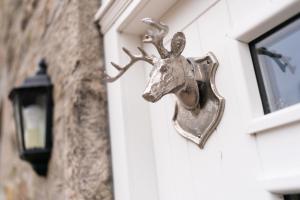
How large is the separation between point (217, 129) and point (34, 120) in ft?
2.56

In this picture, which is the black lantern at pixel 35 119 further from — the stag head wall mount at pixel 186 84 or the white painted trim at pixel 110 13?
the stag head wall mount at pixel 186 84

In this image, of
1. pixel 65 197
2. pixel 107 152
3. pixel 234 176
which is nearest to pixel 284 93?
pixel 234 176

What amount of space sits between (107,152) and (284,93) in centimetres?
Answer: 57

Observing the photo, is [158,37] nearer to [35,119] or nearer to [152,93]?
[152,93]

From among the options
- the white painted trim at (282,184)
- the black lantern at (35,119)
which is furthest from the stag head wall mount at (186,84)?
the black lantern at (35,119)

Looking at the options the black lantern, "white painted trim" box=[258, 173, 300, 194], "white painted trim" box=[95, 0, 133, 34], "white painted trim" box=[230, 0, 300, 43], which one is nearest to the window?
"white painted trim" box=[230, 0, 300, 43]

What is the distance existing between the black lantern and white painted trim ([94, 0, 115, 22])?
36 centimetres

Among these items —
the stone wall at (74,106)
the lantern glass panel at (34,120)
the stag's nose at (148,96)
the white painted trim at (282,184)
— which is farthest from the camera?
the lantern glass panel at (34,120)

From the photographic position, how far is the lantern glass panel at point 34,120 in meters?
1.28

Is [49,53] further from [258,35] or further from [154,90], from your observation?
[258,35]

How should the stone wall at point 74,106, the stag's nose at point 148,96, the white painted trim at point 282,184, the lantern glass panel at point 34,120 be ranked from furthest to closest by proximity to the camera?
the lantern glass panel at point 34,120, the stone wall at point 74,106, the stag's nose at point 148,96, the white painted trim at point 282,184

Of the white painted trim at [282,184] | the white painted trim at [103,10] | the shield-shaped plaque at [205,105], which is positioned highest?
the white painted trim at [103,10]

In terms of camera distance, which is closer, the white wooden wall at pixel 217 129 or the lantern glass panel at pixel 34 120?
the white wooden wall at pixel 217 129

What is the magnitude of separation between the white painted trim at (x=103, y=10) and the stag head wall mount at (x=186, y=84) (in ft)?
1.02
